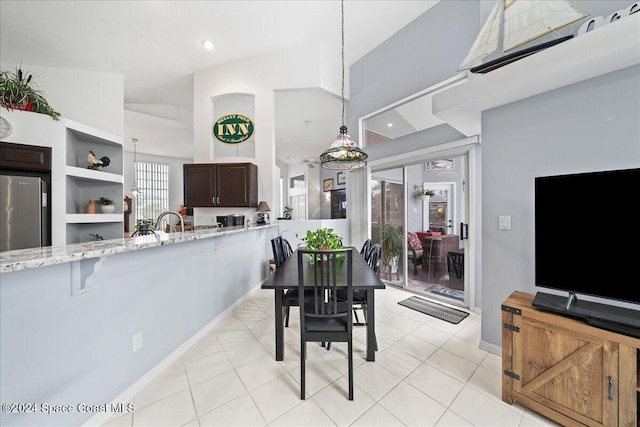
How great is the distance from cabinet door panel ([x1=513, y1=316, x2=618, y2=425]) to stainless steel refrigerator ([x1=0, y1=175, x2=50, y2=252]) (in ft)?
16.1

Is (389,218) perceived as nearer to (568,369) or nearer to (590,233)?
(590,233)

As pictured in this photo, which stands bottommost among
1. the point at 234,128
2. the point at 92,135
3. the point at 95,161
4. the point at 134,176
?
the point at 95,161

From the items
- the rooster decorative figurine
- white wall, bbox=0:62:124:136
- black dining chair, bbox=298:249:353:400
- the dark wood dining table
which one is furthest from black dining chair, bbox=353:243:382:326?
white wall, bbox=0:62:124:136

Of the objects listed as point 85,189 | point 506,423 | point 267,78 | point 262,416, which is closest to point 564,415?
point 506,423

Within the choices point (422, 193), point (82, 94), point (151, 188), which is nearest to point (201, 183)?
point (82, 94)

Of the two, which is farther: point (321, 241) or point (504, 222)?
point (321, 241)

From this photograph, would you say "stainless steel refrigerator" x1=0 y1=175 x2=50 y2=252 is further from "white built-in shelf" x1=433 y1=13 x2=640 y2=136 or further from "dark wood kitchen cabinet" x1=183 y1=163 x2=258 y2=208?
"white built-in shelf" x1=433 y1=13 x2=640 y2=136

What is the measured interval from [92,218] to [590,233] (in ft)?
17.7

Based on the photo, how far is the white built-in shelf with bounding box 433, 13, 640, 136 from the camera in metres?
1.38

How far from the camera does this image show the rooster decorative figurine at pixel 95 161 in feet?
11.9

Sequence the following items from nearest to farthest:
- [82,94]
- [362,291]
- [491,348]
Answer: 1. [491,348]
2. [362,291]
3. [82,94]

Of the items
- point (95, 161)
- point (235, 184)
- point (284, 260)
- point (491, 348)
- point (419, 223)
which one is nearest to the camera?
point (491, 348)

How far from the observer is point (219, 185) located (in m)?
4.25

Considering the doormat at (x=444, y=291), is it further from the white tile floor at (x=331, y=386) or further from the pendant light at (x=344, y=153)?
the pendant light at (x=344, y=153)
